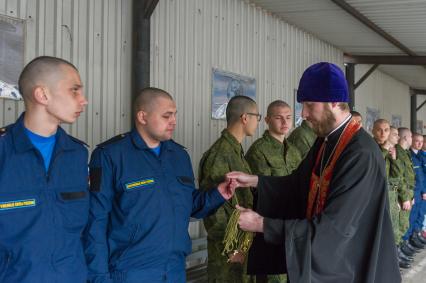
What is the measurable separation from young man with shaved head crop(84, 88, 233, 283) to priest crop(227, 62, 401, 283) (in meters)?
0.43

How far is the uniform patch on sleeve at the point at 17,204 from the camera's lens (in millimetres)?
1833

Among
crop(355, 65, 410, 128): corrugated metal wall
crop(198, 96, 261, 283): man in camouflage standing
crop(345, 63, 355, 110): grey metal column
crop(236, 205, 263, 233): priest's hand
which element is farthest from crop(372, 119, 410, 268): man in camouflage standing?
crop(355, 65, 410, 128): corrugated metal wall

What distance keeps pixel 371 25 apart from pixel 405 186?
9.41 ft

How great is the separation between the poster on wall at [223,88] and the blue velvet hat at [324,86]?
3234 mm

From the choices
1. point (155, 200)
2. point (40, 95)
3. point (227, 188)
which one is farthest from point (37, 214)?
point (227, 188)

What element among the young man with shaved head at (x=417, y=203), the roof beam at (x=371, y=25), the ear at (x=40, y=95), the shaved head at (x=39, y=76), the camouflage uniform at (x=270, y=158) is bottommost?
the young man with shaved head at (x=417, y=203)

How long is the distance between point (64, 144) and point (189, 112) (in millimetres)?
3184

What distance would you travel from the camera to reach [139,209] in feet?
7.74

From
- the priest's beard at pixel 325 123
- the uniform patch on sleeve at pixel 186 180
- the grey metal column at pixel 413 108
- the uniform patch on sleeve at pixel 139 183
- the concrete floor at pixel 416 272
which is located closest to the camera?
the uniform patch on sleeve at pixel 139 183

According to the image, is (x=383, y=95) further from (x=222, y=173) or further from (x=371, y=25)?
(x=222, y=173)

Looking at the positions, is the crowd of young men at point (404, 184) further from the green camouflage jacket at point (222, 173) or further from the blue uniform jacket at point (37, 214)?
the blue uniform jacket at point (37, 214)

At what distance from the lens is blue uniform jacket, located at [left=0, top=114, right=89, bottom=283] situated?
184 cm

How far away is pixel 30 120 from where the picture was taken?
2.02 m

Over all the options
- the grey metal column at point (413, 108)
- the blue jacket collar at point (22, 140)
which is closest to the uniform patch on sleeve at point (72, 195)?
the blue jacket collar at point (22, 140)
